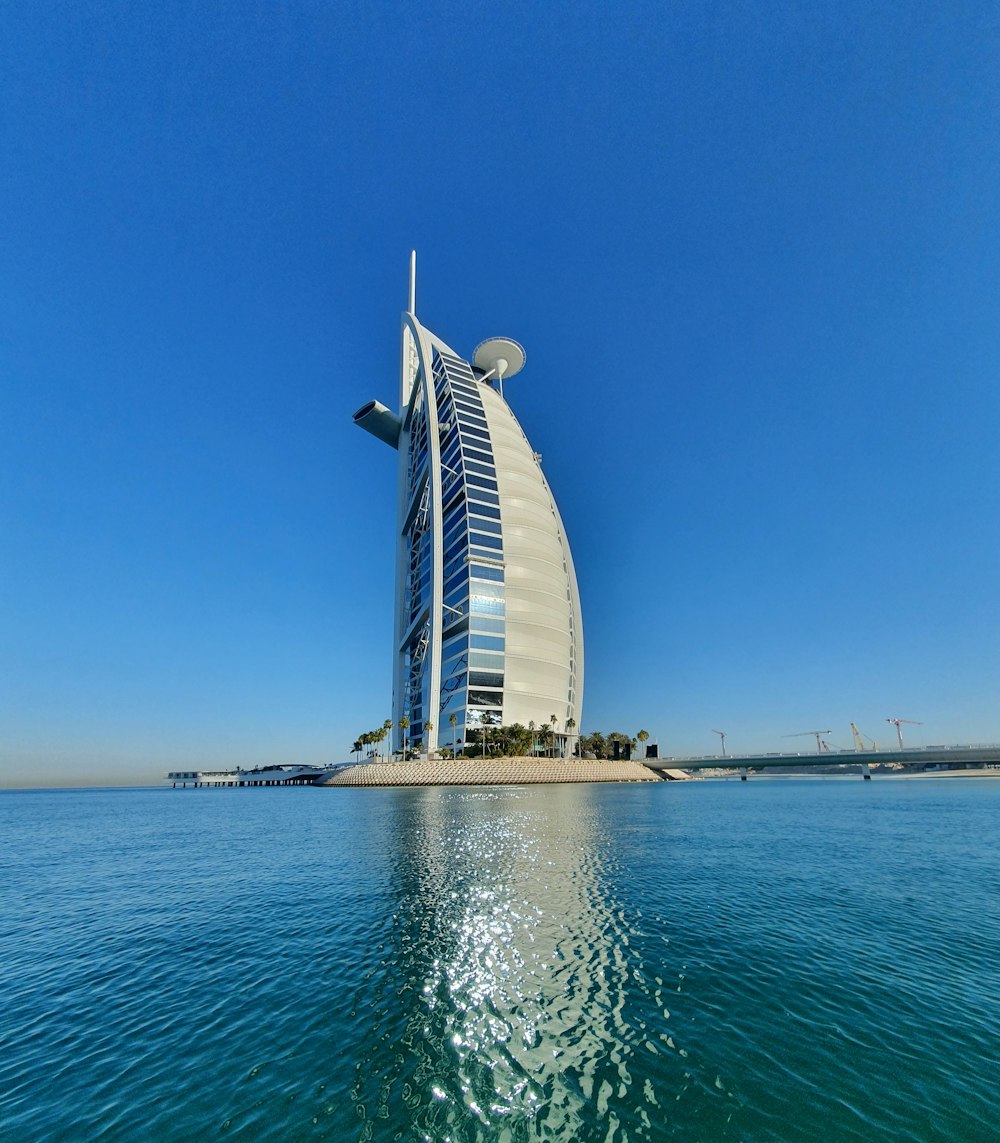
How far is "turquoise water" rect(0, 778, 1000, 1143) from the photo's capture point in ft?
23.8

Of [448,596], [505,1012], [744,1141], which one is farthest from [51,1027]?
[448,596]

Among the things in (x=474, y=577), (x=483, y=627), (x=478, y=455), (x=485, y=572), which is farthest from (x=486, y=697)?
(x=478, y=455)

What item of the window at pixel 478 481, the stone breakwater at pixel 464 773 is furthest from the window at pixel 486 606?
the stone breakwater at pixel 464 773

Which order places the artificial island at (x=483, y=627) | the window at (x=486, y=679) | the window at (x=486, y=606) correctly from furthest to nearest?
the window at (x=486, y=606) < the window at (x=486, y=679) < the artificial island at (x=483, y=627)

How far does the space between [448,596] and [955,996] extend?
10555 cm

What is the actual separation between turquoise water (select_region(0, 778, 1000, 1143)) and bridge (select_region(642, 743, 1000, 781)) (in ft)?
328

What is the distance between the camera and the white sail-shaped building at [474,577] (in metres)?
105

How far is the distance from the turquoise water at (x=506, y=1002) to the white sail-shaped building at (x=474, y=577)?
81.2m

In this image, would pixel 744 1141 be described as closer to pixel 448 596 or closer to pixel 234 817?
pixel 234 817

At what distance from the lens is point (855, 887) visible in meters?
19.7

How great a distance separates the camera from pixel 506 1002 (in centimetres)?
1036

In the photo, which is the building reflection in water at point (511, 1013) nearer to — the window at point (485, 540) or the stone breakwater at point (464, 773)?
the stone breakwater at point (464, 773)

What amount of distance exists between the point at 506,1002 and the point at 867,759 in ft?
419

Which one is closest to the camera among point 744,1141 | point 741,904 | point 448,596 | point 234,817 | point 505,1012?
point 744,1141
